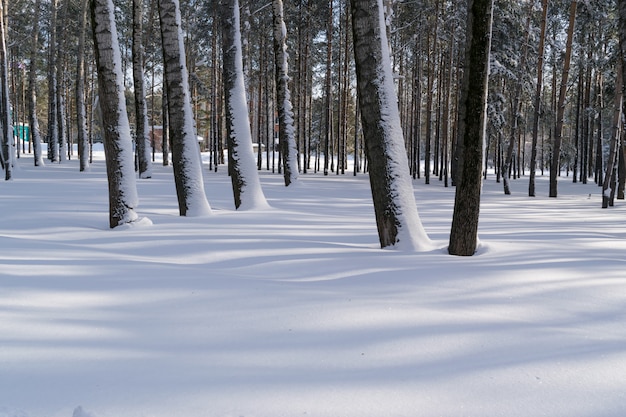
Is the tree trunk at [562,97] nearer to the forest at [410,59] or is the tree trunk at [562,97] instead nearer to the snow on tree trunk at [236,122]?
the forest at [410,59]

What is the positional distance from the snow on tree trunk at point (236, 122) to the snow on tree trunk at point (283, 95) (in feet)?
18.0

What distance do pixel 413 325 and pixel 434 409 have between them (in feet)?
3.11

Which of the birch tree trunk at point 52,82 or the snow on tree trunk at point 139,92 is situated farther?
the birch tree trunk at point 52,82

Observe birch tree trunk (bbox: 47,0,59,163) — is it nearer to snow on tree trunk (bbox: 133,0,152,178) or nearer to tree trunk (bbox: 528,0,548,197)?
snow on tree trunk (bbox: 133,0,152,178)

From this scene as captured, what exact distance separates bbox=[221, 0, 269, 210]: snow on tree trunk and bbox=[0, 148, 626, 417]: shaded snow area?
3863 millimetres

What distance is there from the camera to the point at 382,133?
5.46m

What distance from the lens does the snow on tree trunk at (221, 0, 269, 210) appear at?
31.5 ft

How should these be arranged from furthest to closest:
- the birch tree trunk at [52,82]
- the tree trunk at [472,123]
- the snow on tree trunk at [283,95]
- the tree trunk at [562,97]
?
the birch tree trunk at [52,82] → the tree trunk at [562,97] → the snow on tree trunk at [283,95] → the tree trunk at [472,123]

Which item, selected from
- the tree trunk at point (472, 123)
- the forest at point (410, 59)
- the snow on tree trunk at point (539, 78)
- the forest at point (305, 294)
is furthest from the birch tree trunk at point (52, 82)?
the tree trunk at point (472, 123)

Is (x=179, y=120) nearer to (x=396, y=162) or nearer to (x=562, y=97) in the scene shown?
(x=396, y=162)

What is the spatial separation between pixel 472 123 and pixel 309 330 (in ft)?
10.4

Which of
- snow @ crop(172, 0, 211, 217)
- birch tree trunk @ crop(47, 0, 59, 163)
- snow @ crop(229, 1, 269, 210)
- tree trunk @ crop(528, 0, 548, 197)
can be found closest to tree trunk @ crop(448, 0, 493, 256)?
snow @ crop(172, 0, 211, 217)

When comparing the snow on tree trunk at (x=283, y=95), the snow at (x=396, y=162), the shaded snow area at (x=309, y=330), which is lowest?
the shaded snow area at (x=309, y=330)

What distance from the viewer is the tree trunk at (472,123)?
4914 millimetres
